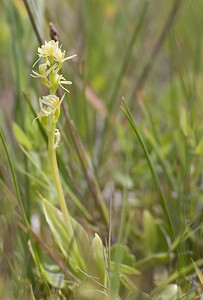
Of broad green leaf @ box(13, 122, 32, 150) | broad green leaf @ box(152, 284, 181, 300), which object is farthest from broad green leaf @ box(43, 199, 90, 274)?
broad green leaf @ box(13, 122, 32, 150)

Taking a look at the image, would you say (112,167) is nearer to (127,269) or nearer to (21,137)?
(21,137)

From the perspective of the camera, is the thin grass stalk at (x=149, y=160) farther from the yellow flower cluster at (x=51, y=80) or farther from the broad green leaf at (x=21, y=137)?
the broad green leaf at (x=21, y=137)

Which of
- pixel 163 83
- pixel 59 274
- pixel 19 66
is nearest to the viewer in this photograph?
pixel 59 274

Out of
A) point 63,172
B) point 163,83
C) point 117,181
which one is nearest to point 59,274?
point 63,172

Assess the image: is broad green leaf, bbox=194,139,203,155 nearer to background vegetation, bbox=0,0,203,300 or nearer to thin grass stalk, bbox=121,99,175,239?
background vegetation, bbox=0,0,203,300

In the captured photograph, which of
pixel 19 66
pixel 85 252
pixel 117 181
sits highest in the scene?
pixel 19 66

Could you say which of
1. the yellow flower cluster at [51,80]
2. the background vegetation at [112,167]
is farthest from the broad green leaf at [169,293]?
the yellow flower cluster at [51,80]

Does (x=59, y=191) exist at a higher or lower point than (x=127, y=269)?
higher

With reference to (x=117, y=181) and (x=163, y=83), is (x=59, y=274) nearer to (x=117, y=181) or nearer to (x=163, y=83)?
(x=117, y=181)

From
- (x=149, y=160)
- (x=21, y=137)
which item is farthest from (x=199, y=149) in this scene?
(x=21, y=137)
